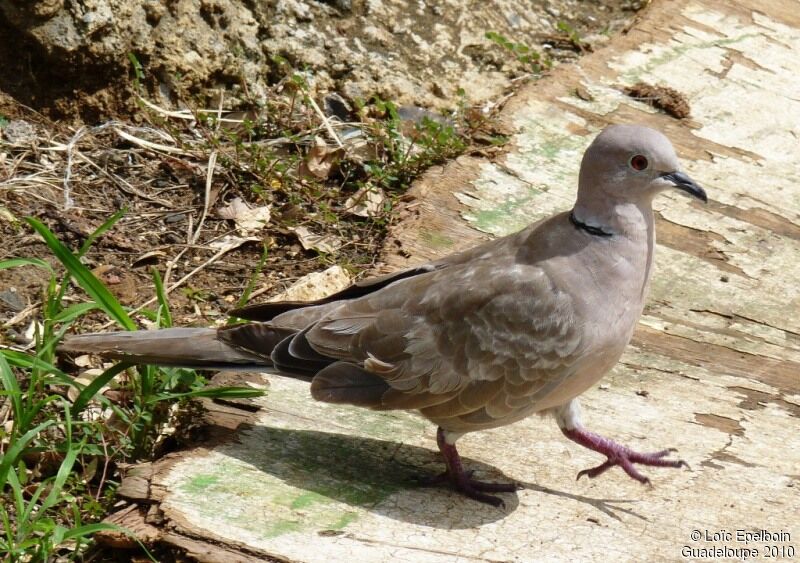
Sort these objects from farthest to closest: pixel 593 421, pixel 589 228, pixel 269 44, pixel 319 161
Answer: pixel 269 44
pixel 319 161
pixel 593 421
pixel 589 228

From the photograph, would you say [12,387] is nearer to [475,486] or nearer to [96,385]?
[96,385]

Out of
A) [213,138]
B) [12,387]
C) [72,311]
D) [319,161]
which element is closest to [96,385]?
[12,387]

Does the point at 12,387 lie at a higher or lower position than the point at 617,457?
higher

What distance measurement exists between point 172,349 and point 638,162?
1494 millimetres

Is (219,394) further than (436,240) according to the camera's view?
No

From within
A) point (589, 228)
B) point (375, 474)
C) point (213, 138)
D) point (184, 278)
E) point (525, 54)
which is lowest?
point (375, 474)

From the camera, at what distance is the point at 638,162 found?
3203 millimetres

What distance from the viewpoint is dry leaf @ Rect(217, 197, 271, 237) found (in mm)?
4598

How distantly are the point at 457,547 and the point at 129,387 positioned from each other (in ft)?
4.12

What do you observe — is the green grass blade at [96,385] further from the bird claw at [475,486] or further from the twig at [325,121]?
the twig at [325,121]

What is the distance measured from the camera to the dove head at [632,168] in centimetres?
320

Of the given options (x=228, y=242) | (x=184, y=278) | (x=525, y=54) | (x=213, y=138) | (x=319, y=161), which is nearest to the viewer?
(x=184, y=278)

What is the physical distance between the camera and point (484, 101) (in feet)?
18.1

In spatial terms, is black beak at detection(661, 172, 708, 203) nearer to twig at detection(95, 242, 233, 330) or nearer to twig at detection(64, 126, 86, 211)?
twig at detection(95, 242, 233, 330)
